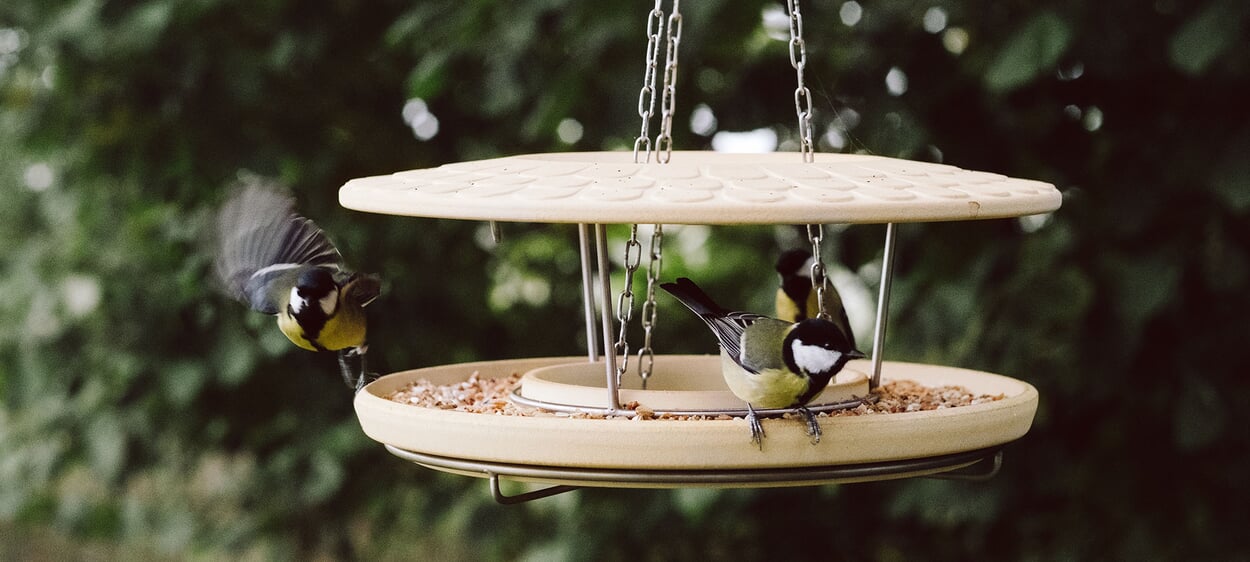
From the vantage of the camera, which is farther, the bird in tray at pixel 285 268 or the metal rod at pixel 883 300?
the bird in tray at pixel 285 268

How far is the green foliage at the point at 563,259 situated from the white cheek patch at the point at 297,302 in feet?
4.01

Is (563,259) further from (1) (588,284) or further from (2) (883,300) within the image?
(2) (883,300)

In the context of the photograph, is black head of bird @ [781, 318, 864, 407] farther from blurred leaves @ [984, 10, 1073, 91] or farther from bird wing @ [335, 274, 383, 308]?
blurred leaves @ [984, 10, 1073, 91]

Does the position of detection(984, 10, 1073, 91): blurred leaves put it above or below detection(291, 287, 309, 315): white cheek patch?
above

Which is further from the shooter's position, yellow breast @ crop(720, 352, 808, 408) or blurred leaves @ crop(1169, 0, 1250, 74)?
blurred leaves @ crop(1169, 0, 1250, 74)

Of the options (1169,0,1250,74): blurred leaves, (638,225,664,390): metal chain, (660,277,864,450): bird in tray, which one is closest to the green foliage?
(1169,0,1250,74): blurred leaves

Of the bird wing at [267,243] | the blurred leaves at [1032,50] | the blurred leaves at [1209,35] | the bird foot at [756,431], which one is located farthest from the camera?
the blurred leaves at [1032,50]

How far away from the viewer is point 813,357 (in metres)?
1.88

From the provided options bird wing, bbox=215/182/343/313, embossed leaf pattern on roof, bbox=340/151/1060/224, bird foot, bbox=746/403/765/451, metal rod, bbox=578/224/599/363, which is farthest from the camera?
bird wing, bbox=215/182/343/313

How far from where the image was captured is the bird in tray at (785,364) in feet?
6.16

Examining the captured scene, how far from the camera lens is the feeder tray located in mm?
1677

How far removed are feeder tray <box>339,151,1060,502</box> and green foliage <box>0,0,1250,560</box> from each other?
132cm

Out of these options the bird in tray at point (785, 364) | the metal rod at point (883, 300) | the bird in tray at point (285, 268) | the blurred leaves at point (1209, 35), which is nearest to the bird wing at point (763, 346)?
the bird in tray at point (785, 364)

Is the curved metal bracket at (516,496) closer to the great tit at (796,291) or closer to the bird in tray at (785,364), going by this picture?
the bird in tray at (785,364)
